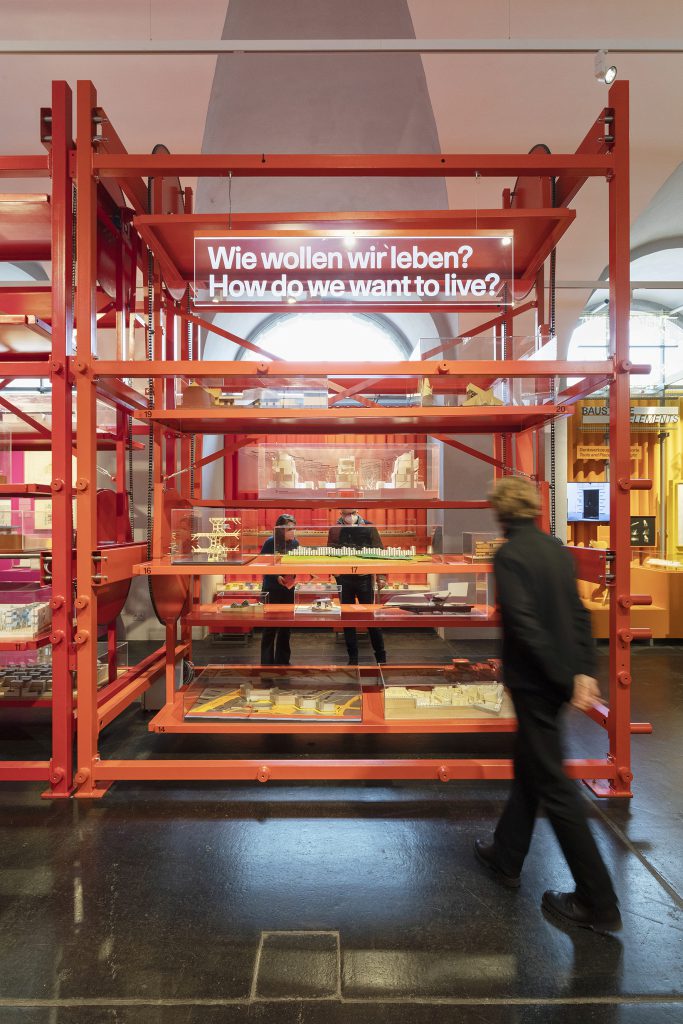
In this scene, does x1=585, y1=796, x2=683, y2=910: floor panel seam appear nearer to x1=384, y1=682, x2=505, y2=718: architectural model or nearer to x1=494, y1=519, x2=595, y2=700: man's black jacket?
x1=384, y1=682, x2=505, y2=718: architectural model

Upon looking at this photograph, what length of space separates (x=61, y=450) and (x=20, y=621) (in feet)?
4.20

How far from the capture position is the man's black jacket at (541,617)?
7.41 ft

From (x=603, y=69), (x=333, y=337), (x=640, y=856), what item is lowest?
(x=640, y=856)

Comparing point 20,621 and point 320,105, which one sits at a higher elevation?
point 320,105

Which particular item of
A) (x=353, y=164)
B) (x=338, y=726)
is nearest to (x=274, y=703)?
(x=338, y=726)

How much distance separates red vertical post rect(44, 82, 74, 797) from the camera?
3.41m

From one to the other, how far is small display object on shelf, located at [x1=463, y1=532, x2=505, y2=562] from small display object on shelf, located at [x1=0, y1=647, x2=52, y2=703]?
377 cm

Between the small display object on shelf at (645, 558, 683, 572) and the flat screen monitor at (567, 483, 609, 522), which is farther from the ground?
the flat screen monitor at (567, 483, 609, 522)

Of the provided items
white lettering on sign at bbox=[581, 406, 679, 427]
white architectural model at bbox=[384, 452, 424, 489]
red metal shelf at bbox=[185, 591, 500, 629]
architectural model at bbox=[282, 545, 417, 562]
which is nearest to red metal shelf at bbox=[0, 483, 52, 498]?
red metal shelf at bbox=[185, 591, 500, 629]

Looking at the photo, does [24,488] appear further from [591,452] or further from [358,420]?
[591,452]

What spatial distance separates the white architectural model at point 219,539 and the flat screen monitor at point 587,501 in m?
6.85

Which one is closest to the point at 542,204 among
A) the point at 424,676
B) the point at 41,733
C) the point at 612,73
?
the point at 612,73

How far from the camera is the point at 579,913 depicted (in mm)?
2312

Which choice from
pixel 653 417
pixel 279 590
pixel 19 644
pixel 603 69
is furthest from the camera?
pixel 653 417
